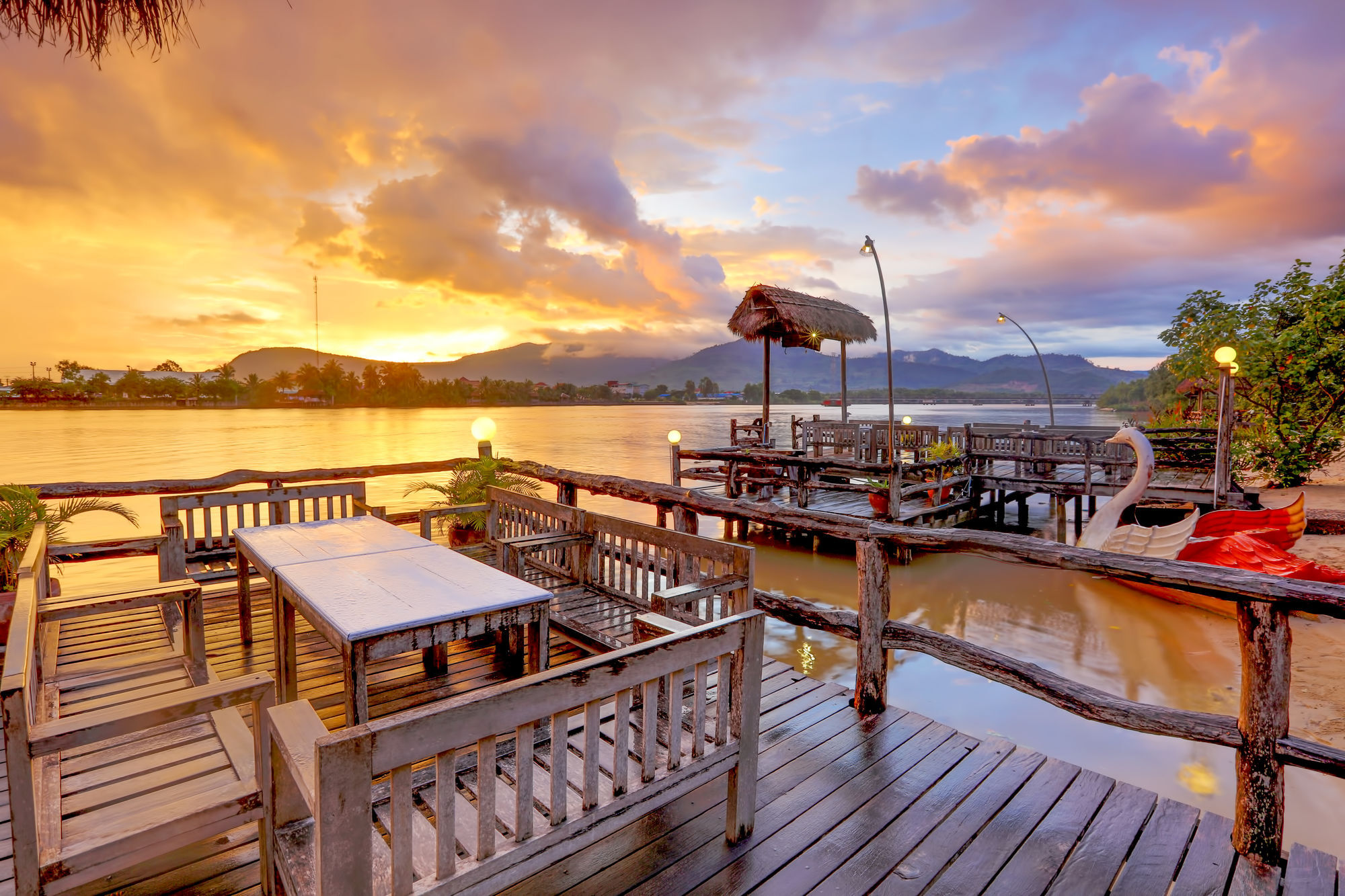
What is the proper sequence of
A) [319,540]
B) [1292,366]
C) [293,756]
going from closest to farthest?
[293,756] < [319,540] < [1292,366]

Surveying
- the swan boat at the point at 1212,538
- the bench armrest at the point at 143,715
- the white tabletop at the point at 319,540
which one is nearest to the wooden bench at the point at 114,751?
the bench armrest at the point at 143,715

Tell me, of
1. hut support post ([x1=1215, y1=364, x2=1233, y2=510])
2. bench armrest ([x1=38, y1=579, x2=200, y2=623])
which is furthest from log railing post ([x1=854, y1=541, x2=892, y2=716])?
hut support post ([x1=1215, y1=364, x2=1233, y2=510])

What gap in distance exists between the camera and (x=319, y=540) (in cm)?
388

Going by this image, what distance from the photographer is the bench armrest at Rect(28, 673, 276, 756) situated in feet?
5.36

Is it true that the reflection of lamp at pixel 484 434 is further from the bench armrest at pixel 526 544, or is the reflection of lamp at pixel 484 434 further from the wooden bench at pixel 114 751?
the wooden bench at pixel 114 751

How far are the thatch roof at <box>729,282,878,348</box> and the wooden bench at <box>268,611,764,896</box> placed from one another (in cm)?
1550

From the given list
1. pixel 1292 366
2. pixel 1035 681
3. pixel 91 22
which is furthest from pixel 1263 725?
pixel 1292 366

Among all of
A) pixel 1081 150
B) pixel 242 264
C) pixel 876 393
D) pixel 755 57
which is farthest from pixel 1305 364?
pixel 876 393

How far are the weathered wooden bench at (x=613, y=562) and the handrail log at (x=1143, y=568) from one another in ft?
3.05

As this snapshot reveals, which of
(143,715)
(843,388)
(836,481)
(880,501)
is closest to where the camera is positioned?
(143,715)

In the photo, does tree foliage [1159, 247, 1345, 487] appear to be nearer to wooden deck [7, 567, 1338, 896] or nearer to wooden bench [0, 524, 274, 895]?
wooden deck [7, 567, 1338, 896]

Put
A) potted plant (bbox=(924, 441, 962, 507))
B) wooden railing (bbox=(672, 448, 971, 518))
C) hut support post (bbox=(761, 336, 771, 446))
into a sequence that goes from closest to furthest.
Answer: wooden railing (bbox=(672, 448, 971, 518)) → potted plant (bbox=(924, 441, 962, 507)) → hut support post (bbox=(761, 336, 771, 446))

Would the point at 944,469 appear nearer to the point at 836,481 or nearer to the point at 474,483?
the point at 836,481

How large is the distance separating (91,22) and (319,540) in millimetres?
2849
